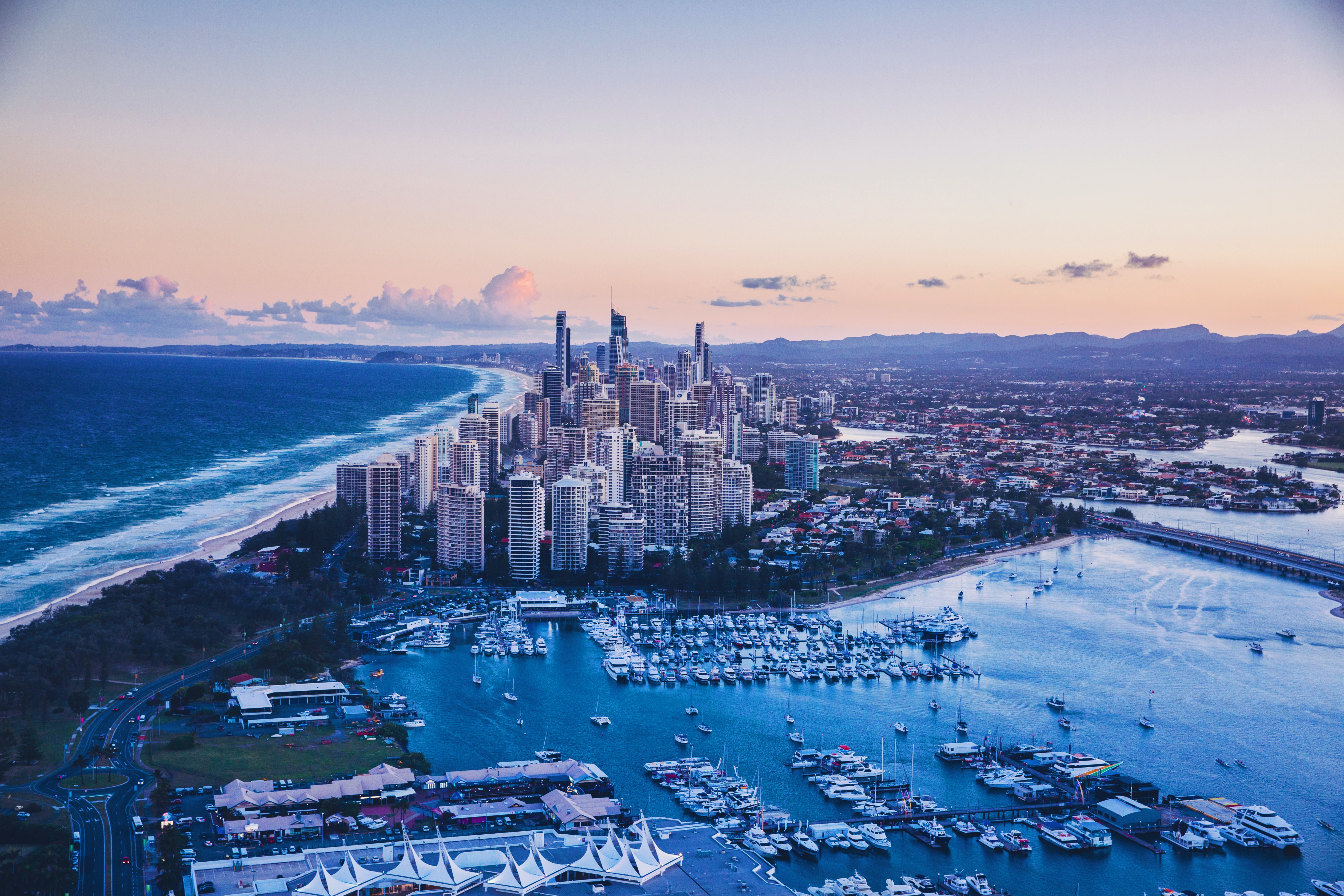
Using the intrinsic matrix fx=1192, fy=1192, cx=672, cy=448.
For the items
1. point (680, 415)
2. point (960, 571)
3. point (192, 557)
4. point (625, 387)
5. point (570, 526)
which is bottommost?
point (960, 571)

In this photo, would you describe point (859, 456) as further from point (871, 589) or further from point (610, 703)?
point (610, 703)

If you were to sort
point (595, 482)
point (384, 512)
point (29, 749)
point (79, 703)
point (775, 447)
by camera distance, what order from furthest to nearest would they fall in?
point (775, 447)
point (595, 482)
point (384, 512)
point (79, 703)
point (29, 749)

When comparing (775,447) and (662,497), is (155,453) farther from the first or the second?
(775,447)

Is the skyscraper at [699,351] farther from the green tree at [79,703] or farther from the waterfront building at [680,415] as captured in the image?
the green tree at [79,703]

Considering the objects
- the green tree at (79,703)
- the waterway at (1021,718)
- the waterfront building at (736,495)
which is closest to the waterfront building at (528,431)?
the waterfront building at (736,495)

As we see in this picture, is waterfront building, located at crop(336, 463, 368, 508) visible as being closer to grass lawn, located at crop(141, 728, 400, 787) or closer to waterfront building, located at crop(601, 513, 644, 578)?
waterfront building, located at crop(601, 513, 644, 578)

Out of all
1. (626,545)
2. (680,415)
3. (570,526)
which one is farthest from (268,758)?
(680,415)

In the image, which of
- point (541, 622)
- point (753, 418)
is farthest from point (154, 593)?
point (753, 418)
